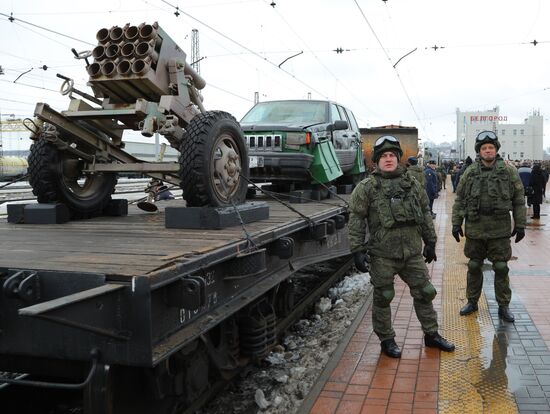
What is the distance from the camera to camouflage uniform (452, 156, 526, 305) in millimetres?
5434

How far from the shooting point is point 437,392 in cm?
390

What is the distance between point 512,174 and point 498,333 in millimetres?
1530

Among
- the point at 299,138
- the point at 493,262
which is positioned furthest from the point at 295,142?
the point at 493,262

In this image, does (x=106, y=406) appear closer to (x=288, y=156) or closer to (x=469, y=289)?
(x=469, y=289)

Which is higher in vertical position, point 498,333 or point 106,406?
point 106,406

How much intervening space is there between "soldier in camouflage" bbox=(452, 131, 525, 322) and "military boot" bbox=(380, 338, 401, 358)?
53.6 inches

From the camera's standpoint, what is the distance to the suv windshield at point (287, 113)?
8.32m

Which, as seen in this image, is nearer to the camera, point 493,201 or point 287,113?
point 493,201

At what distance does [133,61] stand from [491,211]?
358cm

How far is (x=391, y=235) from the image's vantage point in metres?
4.57

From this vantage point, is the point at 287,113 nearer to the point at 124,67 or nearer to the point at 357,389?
the point at 124,67

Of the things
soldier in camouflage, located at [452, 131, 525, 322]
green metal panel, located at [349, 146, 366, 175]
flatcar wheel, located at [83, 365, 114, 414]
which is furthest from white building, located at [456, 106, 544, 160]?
flatcar wheel, located at [83, 365, 114, 414]

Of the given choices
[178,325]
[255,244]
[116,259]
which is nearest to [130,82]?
[255,244]

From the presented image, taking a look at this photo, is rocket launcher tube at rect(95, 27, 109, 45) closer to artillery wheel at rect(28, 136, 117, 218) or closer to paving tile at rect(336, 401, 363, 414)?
artillery wheel at rect(28, 136, 117, 218)
